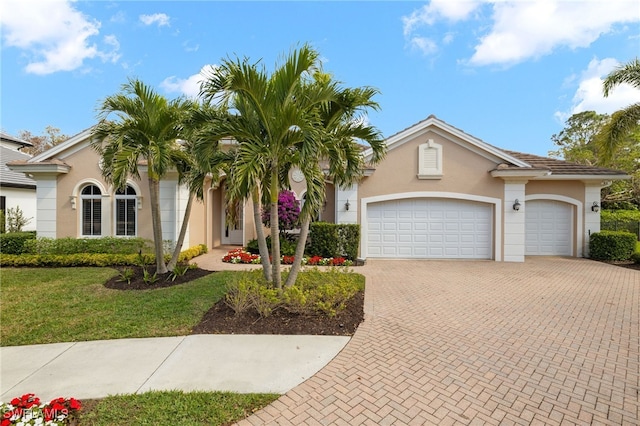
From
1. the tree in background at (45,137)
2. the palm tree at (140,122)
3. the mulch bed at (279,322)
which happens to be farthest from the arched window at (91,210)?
the tree in background at (45,137)

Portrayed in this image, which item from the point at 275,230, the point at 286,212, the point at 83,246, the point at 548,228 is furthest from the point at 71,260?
the point at 548,228

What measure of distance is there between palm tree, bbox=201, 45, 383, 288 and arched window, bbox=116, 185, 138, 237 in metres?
8.13

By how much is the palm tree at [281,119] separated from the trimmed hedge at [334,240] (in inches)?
221

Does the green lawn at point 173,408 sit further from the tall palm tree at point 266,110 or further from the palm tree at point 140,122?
the palm tree at point 140,122

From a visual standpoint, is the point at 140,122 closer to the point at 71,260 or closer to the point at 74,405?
the point at 71,260

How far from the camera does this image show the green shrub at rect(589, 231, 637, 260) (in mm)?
12188

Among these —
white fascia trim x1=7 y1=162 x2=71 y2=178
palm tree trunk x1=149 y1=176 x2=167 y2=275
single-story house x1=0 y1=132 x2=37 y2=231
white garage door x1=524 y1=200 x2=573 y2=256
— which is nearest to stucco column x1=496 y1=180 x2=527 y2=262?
white garage door x1=524 y1=200 x2=573 y2=256

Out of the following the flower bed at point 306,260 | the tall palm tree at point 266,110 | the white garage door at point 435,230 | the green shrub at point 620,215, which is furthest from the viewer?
the green shrub at point 620,215

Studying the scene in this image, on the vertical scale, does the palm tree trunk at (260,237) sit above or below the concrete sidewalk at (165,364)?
above

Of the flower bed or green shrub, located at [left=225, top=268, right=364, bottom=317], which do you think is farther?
the flower bed

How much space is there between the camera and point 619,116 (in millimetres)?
10930

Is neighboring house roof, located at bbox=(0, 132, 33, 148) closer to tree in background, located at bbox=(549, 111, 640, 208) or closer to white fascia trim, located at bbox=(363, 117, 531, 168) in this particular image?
white fascia trim, located at bbox=(363, 117, 531, 168)

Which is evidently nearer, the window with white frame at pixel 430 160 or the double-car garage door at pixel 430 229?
the window with white frame at pixel 430 160

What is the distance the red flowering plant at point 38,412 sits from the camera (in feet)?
8.79
